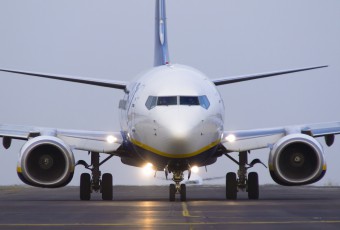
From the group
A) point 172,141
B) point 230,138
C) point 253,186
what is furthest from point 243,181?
point 172,141

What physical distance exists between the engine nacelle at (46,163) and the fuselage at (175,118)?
2.17m

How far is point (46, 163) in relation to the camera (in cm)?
3334

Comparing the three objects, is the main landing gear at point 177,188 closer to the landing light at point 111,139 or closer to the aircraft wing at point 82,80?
the landing light at point 111,139

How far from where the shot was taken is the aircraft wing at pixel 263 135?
34.6m

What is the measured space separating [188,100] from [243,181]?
20.4 ft

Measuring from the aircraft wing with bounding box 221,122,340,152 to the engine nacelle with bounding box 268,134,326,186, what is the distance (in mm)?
1152

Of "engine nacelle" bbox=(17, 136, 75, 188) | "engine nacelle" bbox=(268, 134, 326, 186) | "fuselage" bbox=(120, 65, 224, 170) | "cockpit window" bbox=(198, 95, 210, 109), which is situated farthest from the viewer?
"engine nacelle" bbox=(268, 134, 326, 186)

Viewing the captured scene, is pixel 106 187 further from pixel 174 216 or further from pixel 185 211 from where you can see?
pixel 174 216

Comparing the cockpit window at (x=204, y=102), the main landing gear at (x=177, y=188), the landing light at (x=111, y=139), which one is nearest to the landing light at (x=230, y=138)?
the main landing gear at (x=177, y=188)

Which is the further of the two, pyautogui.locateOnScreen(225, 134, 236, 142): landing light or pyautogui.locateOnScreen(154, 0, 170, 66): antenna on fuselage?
pyautogui.locateOnScreen(154, 0, 170, 66): antenna on fuselage

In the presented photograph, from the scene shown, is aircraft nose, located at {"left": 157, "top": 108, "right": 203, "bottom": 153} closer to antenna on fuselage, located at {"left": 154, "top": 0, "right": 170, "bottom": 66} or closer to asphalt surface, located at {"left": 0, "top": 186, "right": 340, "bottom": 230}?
asphalt surface, located at {"left": 0, "top": 186, "right": 340, "bottom": 230}

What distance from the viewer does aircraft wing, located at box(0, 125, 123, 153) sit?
3466 centimetres

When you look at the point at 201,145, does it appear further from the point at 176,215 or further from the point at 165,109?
the point at 176,215

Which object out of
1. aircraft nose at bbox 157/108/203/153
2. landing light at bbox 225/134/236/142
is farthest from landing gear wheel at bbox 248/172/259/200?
aircraft nose at bbox 157/108/203/153
